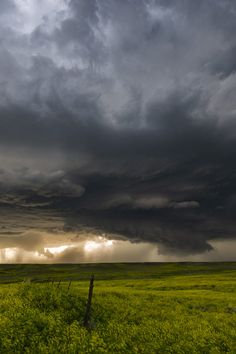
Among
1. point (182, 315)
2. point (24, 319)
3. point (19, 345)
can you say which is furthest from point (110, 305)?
point (19, 345)

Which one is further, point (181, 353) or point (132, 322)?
point (132, 322)

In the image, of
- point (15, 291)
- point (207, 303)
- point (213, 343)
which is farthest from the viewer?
point (207, 303)

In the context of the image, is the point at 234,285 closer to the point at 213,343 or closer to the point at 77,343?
the point at 213,343

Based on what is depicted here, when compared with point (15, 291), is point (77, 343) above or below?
below

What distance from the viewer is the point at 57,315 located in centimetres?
3722

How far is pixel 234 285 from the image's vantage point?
108 m

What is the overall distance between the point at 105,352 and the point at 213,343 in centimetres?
1491

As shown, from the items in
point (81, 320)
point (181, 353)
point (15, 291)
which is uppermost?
point (15, 291)

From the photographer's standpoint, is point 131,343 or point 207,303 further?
point 207,303

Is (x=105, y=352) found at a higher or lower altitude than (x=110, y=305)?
lower

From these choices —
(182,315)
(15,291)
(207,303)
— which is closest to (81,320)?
(15,291)

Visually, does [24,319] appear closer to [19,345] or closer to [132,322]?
[19,345]

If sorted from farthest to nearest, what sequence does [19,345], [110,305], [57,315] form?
[110,305], [57,315], [19,345]

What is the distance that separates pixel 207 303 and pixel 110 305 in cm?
2716
